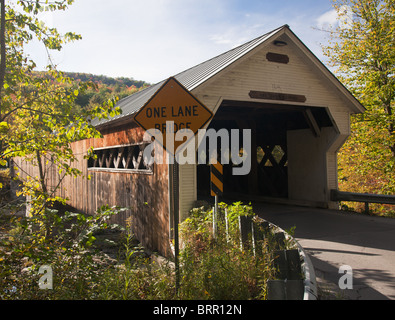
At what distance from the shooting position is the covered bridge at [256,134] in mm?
8289

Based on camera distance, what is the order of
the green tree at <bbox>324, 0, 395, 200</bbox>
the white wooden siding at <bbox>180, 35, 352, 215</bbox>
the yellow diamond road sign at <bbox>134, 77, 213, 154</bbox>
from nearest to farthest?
the yellow diamond road sign at <bbox>134, 77, 213, 154</bbox> < the white wooden siding at <bbox>180, 35, 352, 215</bbox> < the green tree at <bbox>324, 0, 395, 200</bbox>

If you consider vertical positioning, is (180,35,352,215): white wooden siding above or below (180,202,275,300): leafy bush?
above

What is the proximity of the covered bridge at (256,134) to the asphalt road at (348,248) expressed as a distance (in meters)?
2.00

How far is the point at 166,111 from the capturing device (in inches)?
166

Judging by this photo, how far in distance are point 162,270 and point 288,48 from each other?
24.8ft

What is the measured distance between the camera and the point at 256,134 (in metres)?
14.7

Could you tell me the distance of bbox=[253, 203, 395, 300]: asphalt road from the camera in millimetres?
4250

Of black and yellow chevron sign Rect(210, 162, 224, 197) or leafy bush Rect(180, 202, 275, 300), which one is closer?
leafy bush Rect(180, 202, 275, 300)

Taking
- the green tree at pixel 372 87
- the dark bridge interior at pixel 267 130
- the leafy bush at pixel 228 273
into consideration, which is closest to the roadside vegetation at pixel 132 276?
the leafy bush at pixel 228 273

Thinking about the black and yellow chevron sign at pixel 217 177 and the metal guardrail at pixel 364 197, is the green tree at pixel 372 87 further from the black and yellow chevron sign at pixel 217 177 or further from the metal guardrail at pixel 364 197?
the black and yellow chevron sign at pixel 217 177

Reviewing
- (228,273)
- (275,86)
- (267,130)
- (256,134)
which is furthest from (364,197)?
(228,273)

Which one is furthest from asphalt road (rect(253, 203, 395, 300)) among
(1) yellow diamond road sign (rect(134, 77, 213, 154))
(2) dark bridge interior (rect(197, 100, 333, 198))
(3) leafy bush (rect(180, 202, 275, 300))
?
(2) dark bridge interior (rect(197, 100, 333, 198))

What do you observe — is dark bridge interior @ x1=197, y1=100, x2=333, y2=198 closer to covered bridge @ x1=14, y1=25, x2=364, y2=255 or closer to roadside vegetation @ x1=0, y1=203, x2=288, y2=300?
covered bridge @ x1=14, y1=25, x2=364, y2=255

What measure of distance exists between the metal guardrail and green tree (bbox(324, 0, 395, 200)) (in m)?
6.93
